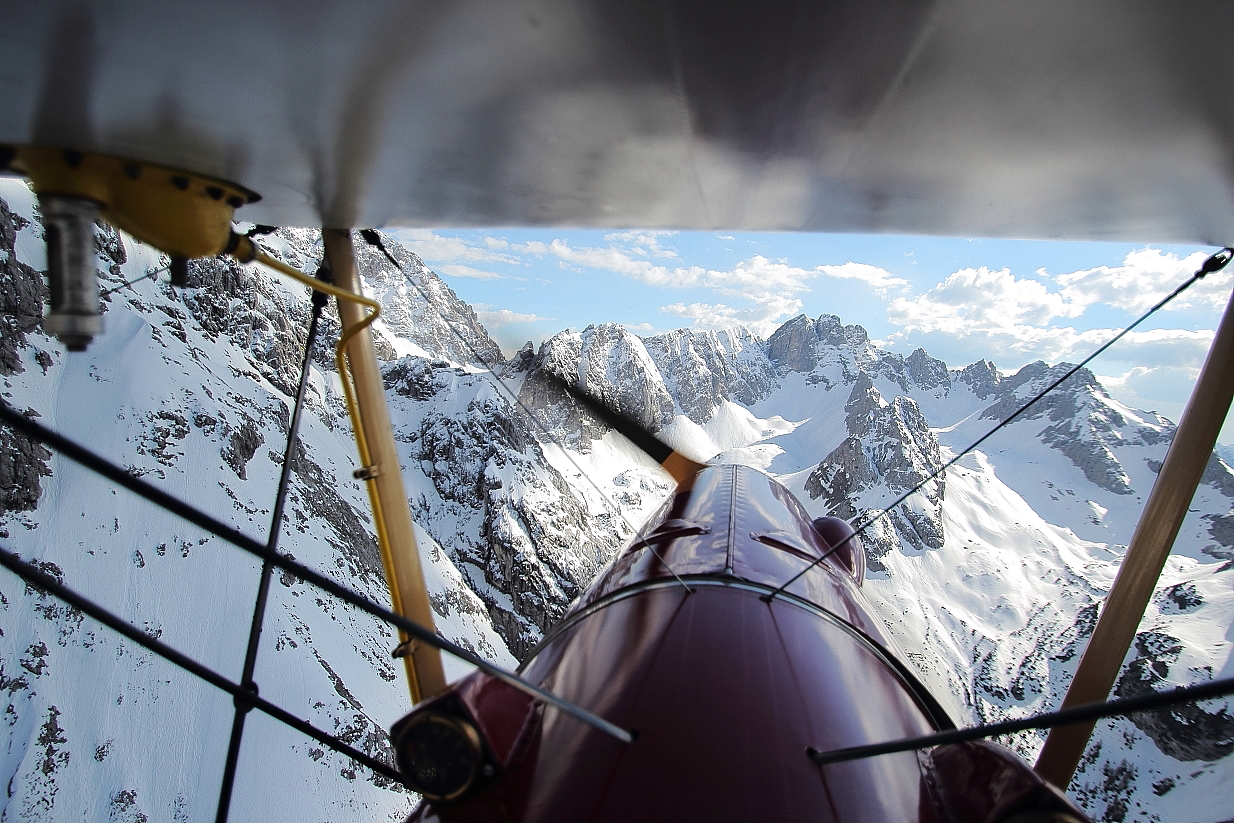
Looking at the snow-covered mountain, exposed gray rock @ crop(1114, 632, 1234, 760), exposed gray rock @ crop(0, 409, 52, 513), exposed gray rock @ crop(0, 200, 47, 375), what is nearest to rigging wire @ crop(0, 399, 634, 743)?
the snow-covered mountain

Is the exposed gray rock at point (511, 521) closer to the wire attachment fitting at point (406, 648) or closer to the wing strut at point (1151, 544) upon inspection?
the wire attachment fitting at point (406, 648)

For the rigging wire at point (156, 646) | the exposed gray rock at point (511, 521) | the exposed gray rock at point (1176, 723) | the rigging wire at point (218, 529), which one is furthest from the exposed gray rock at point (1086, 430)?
the rigging wire at point (156, 646)

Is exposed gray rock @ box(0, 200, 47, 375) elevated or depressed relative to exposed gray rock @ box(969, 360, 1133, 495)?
depressed

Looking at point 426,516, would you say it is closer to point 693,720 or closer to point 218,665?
point 218,665

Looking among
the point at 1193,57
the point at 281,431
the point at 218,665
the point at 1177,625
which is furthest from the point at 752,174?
the point at 1177,625

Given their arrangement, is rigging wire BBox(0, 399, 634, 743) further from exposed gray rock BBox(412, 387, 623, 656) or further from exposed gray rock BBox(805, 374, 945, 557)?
exposed gray rock BBox(805, 374, 945, 557)
